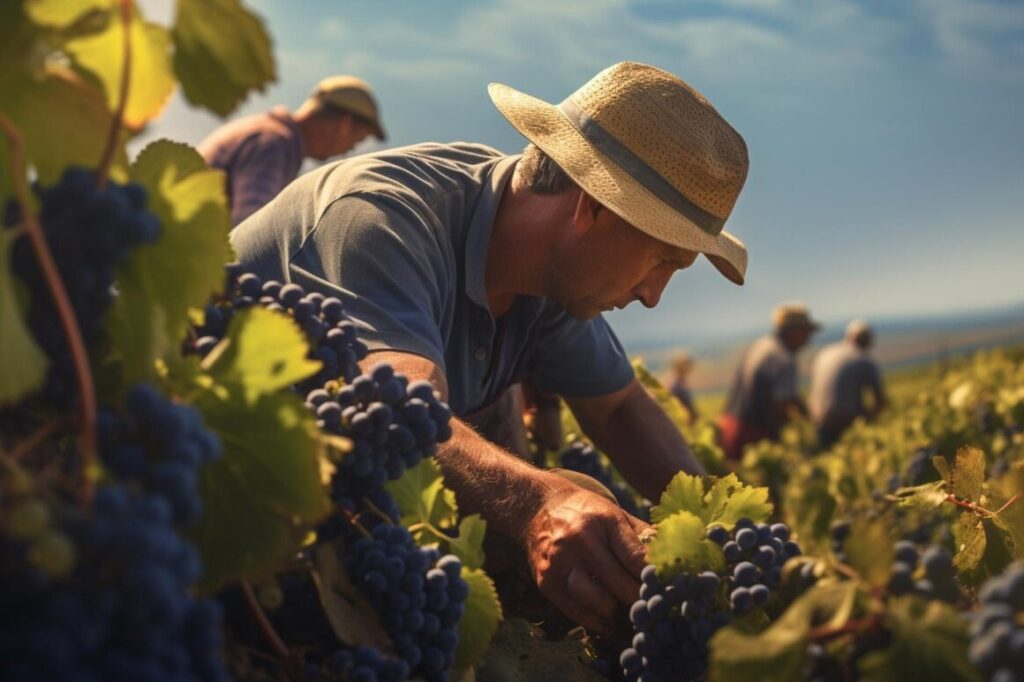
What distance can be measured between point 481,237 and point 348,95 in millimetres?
3562

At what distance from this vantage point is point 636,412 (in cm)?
334

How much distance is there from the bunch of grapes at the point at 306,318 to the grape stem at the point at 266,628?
1.17ft

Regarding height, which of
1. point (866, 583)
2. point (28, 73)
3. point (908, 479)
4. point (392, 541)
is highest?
point (28, 73)

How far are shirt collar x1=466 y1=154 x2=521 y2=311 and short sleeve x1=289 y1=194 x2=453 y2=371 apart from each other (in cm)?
26

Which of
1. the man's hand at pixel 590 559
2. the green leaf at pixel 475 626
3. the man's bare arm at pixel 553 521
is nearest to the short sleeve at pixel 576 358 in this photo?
the man's bare arm at pixel 553 521

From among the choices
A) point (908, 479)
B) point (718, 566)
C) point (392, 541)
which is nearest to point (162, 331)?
point (392, 541)

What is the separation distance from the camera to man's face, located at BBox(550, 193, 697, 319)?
271cm

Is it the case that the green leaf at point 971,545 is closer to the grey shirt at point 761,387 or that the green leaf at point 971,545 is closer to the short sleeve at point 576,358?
the short sleeve at point 576,358

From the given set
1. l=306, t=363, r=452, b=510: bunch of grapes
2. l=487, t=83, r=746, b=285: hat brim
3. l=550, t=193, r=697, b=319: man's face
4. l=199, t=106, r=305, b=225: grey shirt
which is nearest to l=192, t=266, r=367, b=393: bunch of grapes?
l=306, t=363, r=452, b=510: bunch of grapes

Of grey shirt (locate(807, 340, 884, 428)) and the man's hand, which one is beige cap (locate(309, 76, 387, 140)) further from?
grey shirt (locate(807, 340, 884, 428))

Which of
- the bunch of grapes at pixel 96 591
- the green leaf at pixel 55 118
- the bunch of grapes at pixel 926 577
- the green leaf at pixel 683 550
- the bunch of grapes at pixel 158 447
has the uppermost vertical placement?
the green leaf at pixel 55 118

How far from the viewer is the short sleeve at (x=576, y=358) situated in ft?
10.7

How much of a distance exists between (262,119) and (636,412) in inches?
120

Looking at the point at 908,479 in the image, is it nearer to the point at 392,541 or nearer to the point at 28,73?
the point at 392,541
